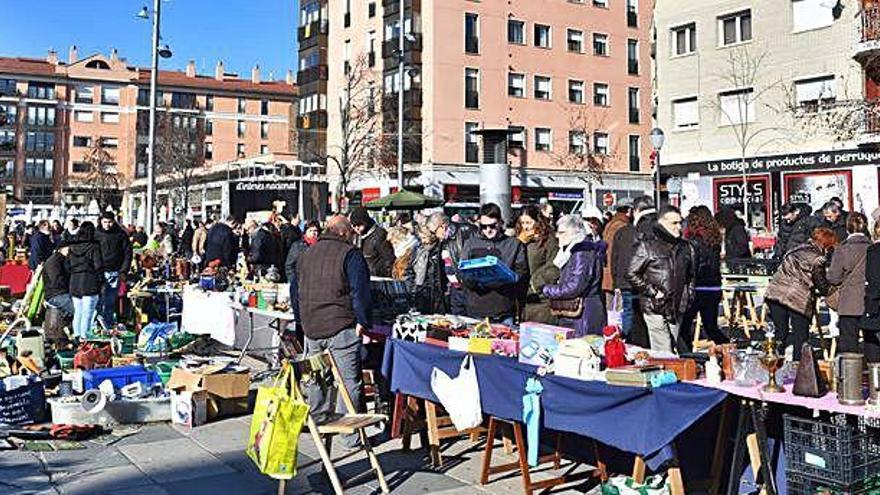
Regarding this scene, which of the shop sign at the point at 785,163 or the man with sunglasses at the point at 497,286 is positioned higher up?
the shop sign at the point at 785,163

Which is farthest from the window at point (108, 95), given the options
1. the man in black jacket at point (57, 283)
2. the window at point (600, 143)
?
the man in black jacket at point (57, 283)

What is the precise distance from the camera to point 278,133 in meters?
88.0

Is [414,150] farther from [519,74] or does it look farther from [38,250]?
[38,250]

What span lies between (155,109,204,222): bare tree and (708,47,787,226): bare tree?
116ft

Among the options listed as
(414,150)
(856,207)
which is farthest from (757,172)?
(414,150)

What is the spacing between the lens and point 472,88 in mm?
41812

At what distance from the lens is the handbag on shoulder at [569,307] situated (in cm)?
709

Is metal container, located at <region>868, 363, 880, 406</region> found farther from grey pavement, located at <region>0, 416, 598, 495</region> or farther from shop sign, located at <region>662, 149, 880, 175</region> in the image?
shop sign, located at <region>662, 149, 880, 175</region>

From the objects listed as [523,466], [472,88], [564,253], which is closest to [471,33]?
[472,88]

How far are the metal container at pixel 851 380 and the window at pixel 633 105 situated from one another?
43176mm

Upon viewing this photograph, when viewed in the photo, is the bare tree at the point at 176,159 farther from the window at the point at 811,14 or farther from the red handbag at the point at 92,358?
the red handbag at the point at 92,358

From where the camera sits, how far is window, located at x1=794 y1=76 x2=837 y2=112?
2556 cm

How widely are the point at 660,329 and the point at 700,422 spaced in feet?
4.18

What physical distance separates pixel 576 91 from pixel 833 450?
4162 cm
